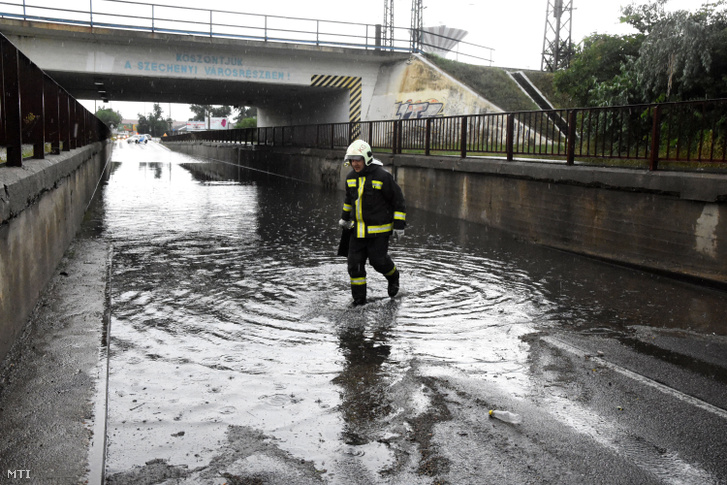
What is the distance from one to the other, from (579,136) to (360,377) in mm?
15037

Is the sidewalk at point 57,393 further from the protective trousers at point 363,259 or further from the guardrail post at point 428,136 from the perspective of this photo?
the guardrail post at point 428,136

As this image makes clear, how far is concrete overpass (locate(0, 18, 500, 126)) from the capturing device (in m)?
24.9

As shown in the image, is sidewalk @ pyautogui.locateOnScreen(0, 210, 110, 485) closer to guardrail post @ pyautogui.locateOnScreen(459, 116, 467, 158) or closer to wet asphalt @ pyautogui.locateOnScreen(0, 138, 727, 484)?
wet asphalt @ pyautogui.locateOnScreen(0, 138, 727, 484)

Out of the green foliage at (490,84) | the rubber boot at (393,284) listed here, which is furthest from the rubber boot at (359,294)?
the green foliage at (490,84)

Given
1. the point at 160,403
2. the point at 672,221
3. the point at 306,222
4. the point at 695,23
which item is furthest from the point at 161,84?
the point at 160,403

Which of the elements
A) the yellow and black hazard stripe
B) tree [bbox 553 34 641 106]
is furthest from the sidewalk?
the yellow and black hazard stripe

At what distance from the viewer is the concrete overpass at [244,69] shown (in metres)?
24.9

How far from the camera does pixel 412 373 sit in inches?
199

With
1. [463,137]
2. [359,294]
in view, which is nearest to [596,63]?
[463,137]

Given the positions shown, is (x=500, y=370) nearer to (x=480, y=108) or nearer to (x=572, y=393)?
(x=572, y=393)

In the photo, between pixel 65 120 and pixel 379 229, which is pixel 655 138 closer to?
pixel 379 229

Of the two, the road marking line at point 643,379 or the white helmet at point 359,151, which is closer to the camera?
the road marking line at point 643,379

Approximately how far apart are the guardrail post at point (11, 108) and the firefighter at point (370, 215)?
3075 mm

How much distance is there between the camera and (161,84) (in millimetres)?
31250
